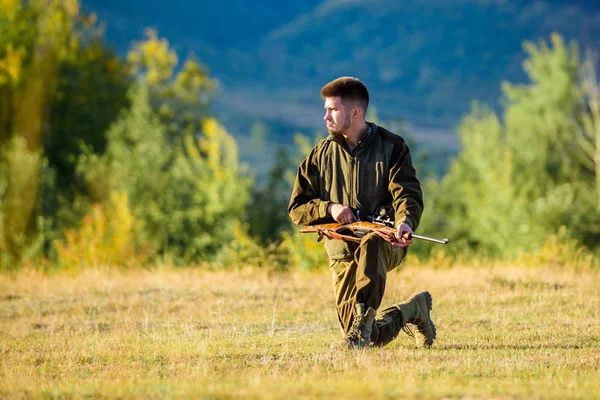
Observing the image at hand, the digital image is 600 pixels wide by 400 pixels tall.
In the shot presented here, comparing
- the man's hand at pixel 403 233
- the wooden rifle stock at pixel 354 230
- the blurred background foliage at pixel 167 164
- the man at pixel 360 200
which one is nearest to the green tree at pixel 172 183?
the blurred background foliage at pixel 167 164

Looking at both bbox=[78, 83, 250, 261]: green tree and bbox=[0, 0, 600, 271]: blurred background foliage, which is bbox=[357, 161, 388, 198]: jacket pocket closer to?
bbox=[0, 0, 600, 271]: blurred background foliage

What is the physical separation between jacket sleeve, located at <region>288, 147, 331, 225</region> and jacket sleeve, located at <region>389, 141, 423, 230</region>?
698 mm

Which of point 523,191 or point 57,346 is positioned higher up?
point 523,191

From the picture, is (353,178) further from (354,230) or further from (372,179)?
(354,230)

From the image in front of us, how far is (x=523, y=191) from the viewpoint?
200ft

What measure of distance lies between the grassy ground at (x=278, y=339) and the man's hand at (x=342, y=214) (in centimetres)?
115

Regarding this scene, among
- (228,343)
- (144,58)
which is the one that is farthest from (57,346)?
(144,58)

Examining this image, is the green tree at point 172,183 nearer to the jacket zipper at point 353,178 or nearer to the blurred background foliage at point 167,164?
the blurred background foliage at point 167,164

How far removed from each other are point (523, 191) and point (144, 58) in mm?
29853

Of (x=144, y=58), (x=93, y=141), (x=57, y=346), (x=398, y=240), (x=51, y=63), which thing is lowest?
(x=57, y=346)

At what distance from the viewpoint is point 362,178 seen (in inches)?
318

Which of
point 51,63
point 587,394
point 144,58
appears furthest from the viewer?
point 144,58

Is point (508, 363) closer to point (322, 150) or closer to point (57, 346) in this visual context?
point (322, 150)

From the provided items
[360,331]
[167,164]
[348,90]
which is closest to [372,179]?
[348,90]
